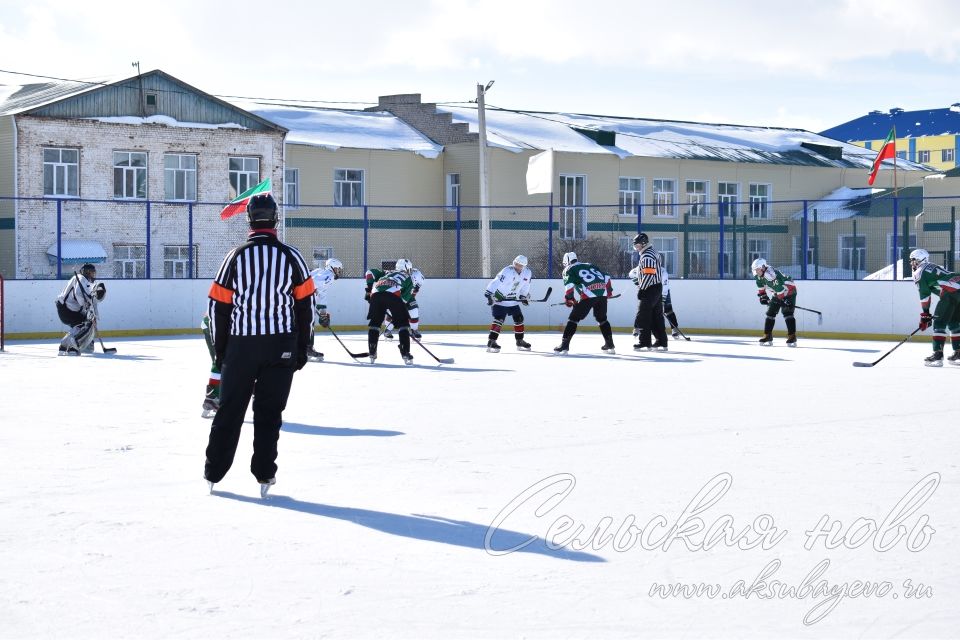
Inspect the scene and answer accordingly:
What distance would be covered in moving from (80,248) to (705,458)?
24.0 meters

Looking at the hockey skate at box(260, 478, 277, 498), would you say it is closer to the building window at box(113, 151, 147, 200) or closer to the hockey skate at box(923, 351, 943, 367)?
the hockey skate at box(923, 351, 943, 367)

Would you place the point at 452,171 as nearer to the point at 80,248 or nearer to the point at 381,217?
the point at 381,217

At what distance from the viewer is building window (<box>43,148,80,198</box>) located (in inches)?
1199

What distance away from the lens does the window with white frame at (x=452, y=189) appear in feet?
128

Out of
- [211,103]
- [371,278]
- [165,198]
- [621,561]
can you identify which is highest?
[211,103]

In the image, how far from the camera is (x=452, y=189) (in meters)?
39.3

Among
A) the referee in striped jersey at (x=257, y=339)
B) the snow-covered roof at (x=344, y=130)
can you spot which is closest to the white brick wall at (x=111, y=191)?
the snow-covered roof at (x=344, y=130)

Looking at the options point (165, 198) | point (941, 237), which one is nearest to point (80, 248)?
point (165, 198)

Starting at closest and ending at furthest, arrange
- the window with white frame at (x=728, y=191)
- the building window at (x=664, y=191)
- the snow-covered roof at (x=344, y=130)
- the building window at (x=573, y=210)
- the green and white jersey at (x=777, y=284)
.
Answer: the green and white jersey at (x=777, y=284)
the building window at (x=573, y=210)
the snow-covered roof at (x=344, y=130)
the building window at (x=664, y=191)
the window with white frame at (x=728, y=191)

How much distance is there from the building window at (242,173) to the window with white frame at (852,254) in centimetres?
1546

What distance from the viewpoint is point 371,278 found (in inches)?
614

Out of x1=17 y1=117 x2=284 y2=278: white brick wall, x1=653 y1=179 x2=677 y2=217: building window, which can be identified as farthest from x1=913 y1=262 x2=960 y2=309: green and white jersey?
x1=653 y1=179 x2=677 y2=217: building window

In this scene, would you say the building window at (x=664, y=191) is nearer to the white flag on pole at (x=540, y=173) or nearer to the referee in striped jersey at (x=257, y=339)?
the white flag on pole at (x=540, y=173)

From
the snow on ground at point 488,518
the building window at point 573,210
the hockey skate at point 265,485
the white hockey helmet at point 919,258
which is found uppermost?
the building window at point 573,210
